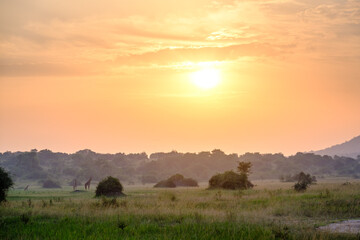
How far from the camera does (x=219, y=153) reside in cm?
19300

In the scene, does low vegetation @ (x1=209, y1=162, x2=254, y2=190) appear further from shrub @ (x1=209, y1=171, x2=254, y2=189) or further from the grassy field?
the grassy field

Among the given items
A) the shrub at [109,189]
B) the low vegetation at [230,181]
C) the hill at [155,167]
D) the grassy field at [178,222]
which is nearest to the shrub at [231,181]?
the low vegetation at [230,181]

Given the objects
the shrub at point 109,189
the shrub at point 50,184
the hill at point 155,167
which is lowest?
the shrub at point 109,189

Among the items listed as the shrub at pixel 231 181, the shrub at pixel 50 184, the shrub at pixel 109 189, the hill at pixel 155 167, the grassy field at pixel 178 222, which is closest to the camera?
the grassy field at pixel 178 222

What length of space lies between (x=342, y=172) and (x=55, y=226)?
139730mm

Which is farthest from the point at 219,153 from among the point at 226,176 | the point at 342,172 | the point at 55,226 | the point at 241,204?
the point at 55,226

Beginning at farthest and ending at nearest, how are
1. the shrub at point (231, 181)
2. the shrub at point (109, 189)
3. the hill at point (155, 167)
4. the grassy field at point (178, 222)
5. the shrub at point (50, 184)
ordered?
the hill at point (155, 167) → the shrub at point (50, 184) → the shrub at point (231, 181) → the shrub at point (109, 189) → the grassy field at point (178, 222)

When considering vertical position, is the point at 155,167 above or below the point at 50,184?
above

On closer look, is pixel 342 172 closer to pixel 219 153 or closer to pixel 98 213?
pixel 219 153

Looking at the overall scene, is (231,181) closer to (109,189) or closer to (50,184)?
(109,189)

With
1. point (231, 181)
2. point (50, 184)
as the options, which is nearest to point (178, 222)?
point (231, 181)

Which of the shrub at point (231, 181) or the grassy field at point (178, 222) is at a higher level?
the shrub at point (231, 181)

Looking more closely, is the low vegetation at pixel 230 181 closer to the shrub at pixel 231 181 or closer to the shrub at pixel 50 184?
the shrub at pixel 231 181

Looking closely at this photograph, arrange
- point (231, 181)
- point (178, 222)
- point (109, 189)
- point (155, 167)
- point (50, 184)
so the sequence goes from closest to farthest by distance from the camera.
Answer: point (178, 222) → point (109, 189) → point (231, 181) → point (50, 184) → point (155, 167)
